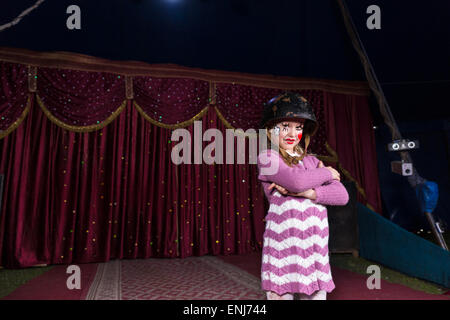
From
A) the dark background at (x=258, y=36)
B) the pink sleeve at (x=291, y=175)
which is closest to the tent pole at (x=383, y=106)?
the dark background at (x=258, y=36)

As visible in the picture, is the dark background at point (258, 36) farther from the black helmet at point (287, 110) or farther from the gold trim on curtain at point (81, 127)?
the black helmet at point (287, 110)

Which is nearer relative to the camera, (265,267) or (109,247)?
(265,267)

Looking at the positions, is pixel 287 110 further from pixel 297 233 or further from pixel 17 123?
pixel 17 123

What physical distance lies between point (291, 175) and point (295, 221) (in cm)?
20

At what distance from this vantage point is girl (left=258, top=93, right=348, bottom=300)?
106 centimetres

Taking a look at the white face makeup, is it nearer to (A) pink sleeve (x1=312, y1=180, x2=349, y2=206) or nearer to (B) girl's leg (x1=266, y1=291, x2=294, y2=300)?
(A) pink sleeve (x1=312, y1=180, x2=349, y2=206)

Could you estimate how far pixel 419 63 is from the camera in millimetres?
3738

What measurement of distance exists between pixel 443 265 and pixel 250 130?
104 inches

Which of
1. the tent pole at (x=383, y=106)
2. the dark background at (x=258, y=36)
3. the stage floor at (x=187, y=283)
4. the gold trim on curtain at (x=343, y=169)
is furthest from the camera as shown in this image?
the gold trim on curtain at (x=343, y=169)

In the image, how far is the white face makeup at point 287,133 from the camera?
3.96ft

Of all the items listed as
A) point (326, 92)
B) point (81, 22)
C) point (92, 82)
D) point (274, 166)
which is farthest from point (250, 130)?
point (274, 166)

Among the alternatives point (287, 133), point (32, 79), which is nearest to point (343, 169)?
point (287, 133)

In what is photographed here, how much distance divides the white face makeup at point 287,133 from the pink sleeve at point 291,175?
4.7 inches

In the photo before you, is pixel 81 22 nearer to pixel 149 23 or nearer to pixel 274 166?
pixel 149 23
